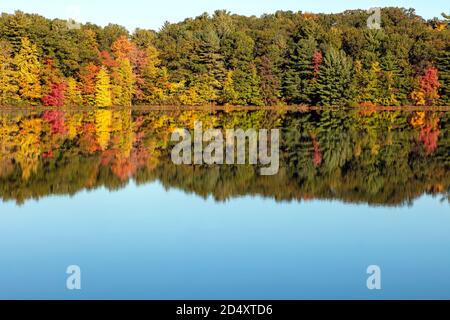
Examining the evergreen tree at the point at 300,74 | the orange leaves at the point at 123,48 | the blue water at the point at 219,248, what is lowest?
the blue water at the point at 219,248

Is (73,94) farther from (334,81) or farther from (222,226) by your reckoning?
(222,226)

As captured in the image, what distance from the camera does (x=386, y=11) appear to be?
215ft

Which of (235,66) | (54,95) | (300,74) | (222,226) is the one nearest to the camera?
(222,226)

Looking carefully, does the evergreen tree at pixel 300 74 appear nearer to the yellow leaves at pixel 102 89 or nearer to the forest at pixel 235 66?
the forest at pixel 235 66

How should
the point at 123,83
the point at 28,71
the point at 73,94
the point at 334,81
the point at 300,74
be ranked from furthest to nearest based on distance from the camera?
the point at 300,74
the point at 123,83
the point at 334,81
the point at 73,94
the point at 28,71

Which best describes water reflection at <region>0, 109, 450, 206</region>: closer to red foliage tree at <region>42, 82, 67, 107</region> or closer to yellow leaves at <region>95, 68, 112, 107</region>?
red foliage tree at <region>42, 82, 67, 107</region>

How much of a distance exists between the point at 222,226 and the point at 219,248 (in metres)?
1.26

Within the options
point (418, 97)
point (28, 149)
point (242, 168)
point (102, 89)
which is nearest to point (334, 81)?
point (418, 97)

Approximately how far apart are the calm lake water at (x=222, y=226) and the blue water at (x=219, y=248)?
2 cm

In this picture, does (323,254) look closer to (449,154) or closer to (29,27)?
(449,154)

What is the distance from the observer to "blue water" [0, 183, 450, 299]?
738 cm

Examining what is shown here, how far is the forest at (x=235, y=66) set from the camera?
49.2m

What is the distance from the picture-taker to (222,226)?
10242 mm

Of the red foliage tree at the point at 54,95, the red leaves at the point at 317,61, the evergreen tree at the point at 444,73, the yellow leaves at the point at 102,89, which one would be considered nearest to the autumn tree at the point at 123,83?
the yellow leaves at the point at 102,89
